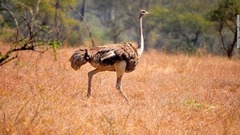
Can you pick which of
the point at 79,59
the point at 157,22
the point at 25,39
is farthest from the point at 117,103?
the point at 157,22

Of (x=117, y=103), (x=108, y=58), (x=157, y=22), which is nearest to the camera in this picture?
(x=117, y=103)

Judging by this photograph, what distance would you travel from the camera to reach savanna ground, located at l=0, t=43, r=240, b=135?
15.7ft

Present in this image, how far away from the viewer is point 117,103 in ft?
21.4

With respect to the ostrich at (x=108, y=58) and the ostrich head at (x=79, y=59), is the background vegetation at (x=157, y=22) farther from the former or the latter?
the ostrich head at (x=79, y=59)

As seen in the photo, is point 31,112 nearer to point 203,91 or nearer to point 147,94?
point 147,94

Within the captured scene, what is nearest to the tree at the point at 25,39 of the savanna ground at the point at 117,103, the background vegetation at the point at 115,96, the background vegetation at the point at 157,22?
the background vegetation at the point at 115,96

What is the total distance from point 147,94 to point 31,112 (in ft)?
9.58

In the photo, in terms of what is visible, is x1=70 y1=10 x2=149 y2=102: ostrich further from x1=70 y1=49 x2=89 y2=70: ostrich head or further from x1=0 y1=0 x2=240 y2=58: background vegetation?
x1=0 y1=0 x2=240 y2=58: background vegetation

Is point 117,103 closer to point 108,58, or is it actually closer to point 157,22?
point 108,58

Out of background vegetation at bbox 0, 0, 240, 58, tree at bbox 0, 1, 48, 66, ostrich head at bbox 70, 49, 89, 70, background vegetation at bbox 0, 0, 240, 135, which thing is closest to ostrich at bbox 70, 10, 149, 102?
ostrich head at bbox 70, 49, 89, 70

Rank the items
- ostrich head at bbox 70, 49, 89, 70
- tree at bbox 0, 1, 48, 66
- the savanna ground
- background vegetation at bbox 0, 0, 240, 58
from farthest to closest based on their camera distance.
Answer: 1. background vegetation at bbox 0, 0, 240, 58
2. ostrich head at bbox 70, 49, 89, 70
3. tree at bbox 0, 1, 48, 66
4. the savanna ground

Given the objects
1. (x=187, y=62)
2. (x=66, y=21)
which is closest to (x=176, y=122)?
(x=187, y=62)

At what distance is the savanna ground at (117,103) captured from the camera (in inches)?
188

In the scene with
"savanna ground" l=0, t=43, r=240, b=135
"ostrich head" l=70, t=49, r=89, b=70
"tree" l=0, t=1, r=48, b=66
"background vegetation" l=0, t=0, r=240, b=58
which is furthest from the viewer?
"background vegetation" l=0, t=0, r=240, b=58
